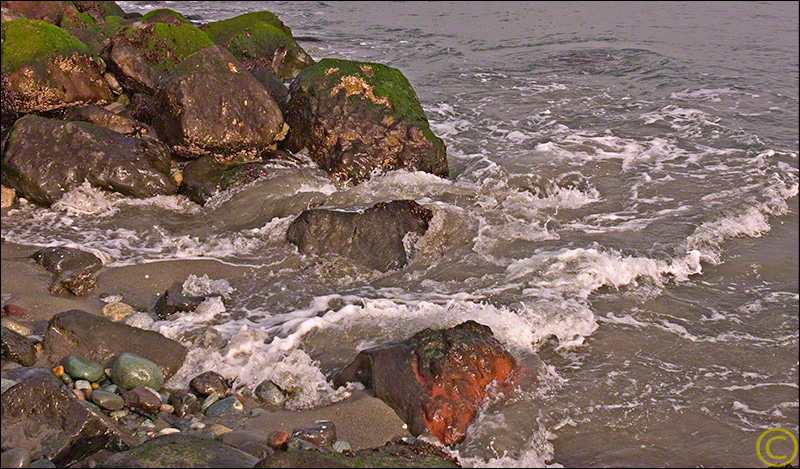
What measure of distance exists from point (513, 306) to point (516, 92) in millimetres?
7988

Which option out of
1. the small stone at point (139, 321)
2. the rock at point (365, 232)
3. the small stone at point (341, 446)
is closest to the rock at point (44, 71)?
the rock at point (365, 232)

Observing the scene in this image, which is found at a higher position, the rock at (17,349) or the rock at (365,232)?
the rock at (17,349)

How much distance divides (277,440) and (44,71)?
6.74 metres

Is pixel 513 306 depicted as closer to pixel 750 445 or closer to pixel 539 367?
pixel 539 367

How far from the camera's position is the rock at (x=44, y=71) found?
8852mm

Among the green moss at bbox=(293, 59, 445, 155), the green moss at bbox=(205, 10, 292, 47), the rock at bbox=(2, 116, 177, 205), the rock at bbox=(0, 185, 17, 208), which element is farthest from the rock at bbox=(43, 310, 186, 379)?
the green moss at bbox=(205, 10, 292, 47)

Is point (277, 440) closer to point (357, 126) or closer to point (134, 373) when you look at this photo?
point (134, 373)

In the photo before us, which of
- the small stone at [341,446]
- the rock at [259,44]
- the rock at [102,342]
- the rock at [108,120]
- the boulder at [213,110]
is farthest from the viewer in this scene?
the rock at [259,44]

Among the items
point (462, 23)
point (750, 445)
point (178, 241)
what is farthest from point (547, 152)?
point (462, 23)

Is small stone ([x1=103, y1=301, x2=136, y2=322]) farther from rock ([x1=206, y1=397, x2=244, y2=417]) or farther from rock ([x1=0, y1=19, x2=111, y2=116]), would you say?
rock ([x1=0, y1=19, x2=111, y2=116])

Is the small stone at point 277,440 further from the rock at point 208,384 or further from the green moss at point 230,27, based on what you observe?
the green moss at point 230,27

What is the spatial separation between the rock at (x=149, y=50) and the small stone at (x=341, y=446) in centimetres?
615

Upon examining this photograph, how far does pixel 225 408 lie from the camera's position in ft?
15.6

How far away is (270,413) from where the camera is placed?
4758 mm
